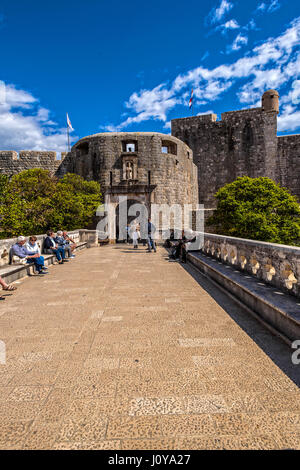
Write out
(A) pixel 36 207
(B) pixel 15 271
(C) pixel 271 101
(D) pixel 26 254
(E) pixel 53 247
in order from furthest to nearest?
1. (C) pixel 271 101
2. (A) pixel 36 207
3. (E) pixel 53 247
4. (D) pixel 26 254
5. (B) pixel 15 271

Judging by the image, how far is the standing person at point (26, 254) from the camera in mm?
6723

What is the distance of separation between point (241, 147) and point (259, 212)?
12.3m

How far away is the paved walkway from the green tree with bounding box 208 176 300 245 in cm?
1266

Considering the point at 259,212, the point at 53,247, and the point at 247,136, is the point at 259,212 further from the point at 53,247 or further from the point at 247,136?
the point at 247,136

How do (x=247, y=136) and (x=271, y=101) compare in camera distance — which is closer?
(x=271, y=101)

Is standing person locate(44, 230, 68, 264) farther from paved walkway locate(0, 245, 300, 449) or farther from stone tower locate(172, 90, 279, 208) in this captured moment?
stone tower locate(172, 90, 279, 208)

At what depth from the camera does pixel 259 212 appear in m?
16.4

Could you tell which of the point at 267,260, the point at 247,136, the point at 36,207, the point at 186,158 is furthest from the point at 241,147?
the point at 267,260

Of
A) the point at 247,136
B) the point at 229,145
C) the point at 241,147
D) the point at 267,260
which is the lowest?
the point at 267,260

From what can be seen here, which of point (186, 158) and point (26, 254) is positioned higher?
point (186, 158)

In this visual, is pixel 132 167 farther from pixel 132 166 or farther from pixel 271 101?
pixel 271 101

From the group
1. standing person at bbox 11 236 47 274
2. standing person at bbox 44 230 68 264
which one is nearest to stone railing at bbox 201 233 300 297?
standing person at bbox 11 236 47 274

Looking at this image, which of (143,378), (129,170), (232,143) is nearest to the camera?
(143,378)
